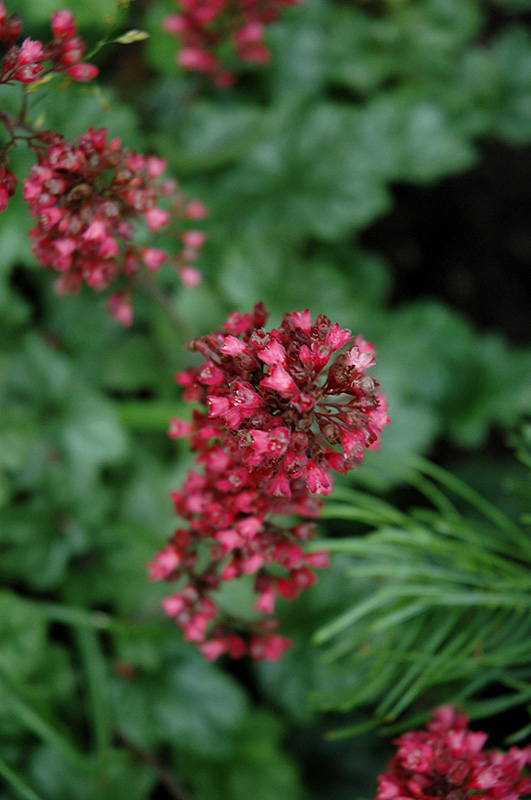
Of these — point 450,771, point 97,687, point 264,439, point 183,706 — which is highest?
point 264,439

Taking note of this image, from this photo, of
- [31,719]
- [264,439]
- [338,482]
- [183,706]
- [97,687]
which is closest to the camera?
[264,439]

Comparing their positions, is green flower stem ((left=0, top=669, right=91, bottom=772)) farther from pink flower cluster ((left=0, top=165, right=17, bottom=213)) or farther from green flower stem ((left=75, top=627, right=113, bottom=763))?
pink flower cluster ((left=0, top=165, right=17, bottom=213))

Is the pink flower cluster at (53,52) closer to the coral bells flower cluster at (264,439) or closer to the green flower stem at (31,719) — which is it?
the coral bells flower cluster at (264,439)

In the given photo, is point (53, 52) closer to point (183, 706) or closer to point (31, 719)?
point (31, 719)

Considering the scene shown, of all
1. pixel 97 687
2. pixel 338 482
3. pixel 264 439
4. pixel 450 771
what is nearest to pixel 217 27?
pixel 338 482

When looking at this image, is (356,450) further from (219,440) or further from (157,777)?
(157,777)

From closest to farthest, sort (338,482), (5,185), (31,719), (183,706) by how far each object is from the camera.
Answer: (5,185)
(31,719)
(183,706)
(338,482)

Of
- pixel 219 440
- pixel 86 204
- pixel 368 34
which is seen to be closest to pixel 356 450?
pixel 219 440
